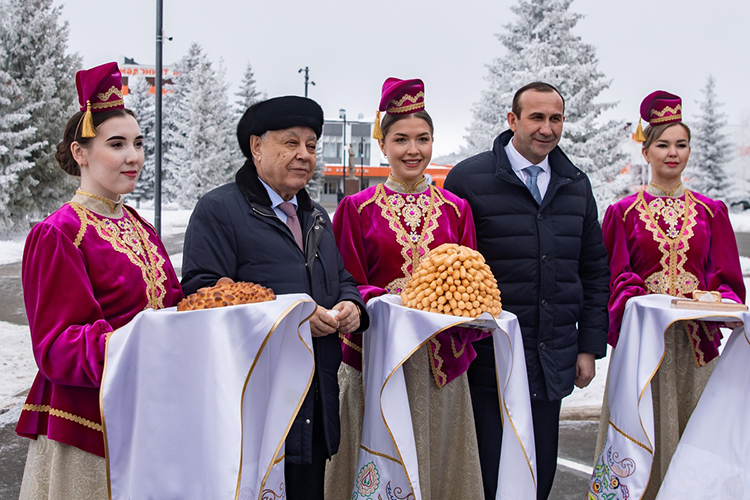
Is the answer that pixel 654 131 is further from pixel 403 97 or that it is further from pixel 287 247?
pixel 287 247

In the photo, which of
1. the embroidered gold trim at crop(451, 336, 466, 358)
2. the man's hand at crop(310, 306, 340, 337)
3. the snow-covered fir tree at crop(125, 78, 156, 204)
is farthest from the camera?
the snow-covered fir tree at crop(125, 78, 156, 204)

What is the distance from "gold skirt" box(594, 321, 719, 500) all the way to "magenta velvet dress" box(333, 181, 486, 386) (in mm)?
1283

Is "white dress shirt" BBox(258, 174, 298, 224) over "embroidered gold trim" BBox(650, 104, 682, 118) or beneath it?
beneath

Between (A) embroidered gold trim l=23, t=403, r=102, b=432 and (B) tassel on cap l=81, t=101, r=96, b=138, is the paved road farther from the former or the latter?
(B) tassel on cap l=81, t=101, r=96, b=138

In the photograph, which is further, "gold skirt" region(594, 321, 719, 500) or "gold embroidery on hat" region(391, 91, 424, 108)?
"gold skirt" region(594, 321, 719, 500)

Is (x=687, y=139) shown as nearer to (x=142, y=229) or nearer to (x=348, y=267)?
(x=348, y=267)

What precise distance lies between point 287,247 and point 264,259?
0.12m

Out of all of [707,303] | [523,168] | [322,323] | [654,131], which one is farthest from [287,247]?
[654,131]

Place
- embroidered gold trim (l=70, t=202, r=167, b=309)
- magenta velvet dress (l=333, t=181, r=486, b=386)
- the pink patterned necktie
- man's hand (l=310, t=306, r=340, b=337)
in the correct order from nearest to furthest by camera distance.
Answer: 1. embroidered gold trim (l=70, t=202, r=167, b=309)
2. man's hand (l=310, t=306, r=340, b=337)
3. the pink patterned necktie
4. magenta velvet dress (l=333, t=181, r=486, b=386)

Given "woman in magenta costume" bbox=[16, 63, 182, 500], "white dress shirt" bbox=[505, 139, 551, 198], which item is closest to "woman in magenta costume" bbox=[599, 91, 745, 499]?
"white dress shirt" bbox=[505, 139, 551, 198]

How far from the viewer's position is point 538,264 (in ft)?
12.1

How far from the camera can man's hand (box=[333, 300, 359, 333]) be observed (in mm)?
2949

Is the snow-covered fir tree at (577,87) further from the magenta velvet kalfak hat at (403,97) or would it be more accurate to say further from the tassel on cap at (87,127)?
the tassel on cap at (87,127)

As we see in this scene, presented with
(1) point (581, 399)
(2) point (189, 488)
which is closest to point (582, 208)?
(2) point (189, 488)
